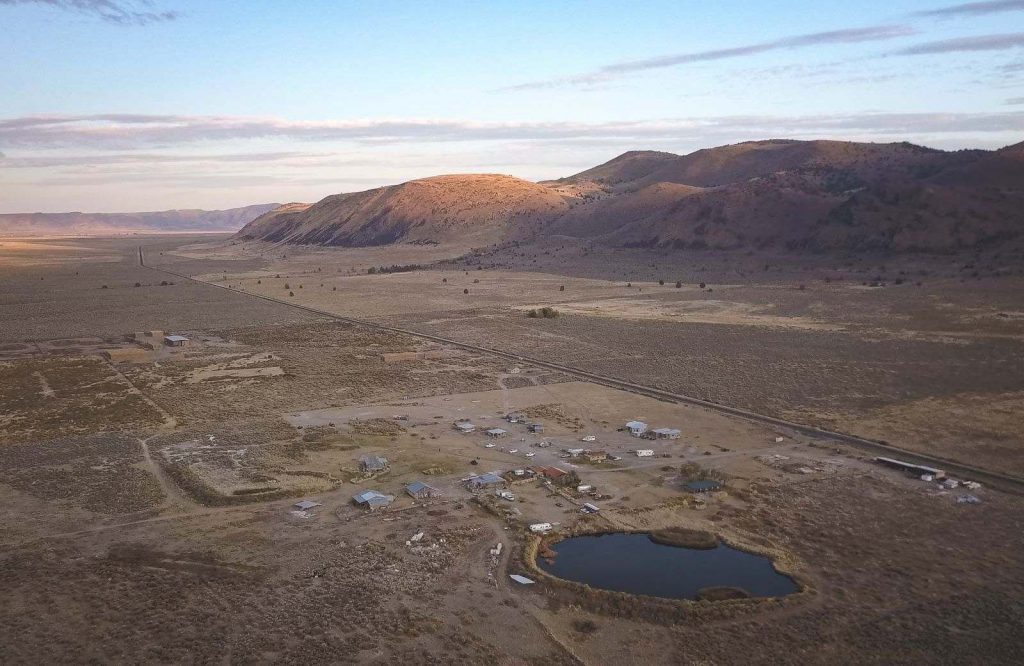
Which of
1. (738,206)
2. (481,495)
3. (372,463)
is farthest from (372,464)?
(738,206)

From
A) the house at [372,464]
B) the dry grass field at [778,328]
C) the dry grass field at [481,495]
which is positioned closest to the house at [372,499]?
the dry grass field at [481,495]

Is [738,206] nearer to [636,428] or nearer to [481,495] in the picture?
[636,428]

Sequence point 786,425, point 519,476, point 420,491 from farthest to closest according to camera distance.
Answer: point 786,425
point 519,476
point 420,491

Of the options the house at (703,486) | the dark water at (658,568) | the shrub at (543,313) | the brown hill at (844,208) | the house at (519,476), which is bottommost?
the dark water at (658,568)

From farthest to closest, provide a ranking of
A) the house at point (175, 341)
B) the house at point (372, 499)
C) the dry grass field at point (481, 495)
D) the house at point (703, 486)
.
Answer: the house at point (175, 341) → the house at point (703, 486) → the house at point (372, 499) → the dry grass field at point (481, 495)

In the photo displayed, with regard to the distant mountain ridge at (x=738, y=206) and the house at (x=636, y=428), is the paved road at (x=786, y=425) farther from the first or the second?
the distant mountain ridge at (x=738, y=206)

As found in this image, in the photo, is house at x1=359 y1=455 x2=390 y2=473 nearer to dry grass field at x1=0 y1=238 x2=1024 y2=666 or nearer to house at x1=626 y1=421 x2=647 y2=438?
dry grass field at x1=0 y1=238 x2=1024 y2=666

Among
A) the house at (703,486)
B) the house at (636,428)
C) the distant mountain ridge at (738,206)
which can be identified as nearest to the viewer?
the house at (703,486)
